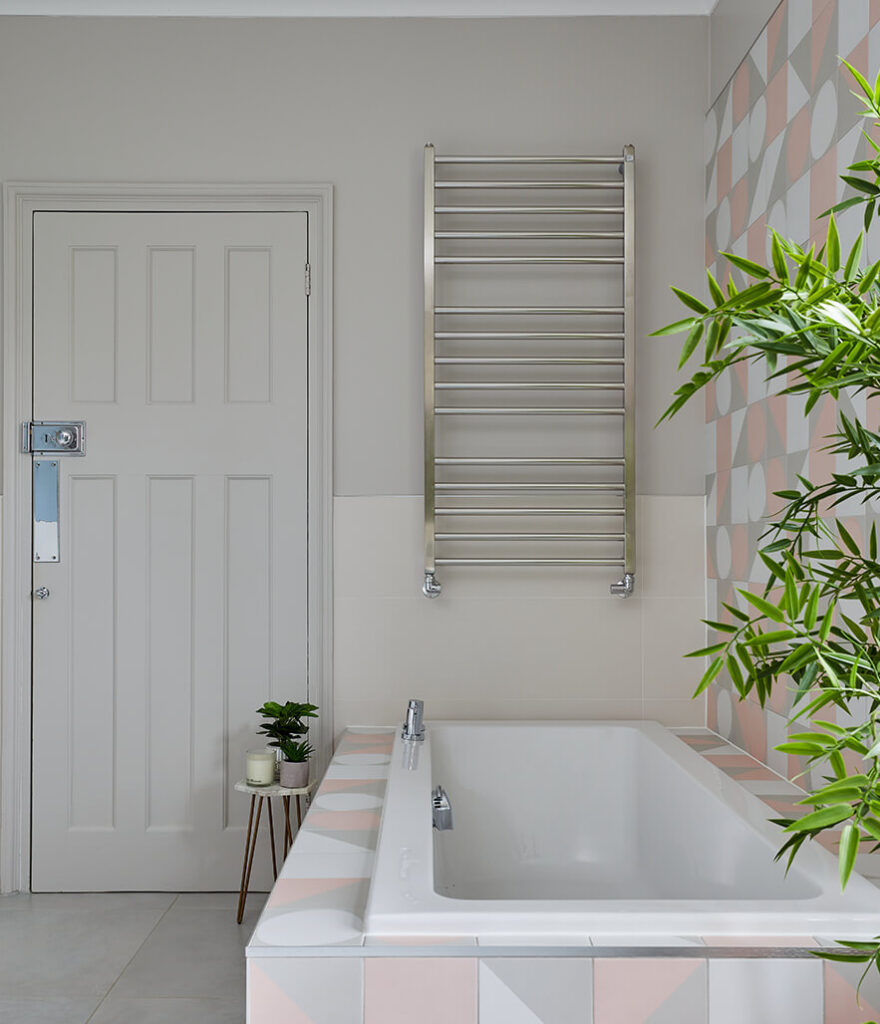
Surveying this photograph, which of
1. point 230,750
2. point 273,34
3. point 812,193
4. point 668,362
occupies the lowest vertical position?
point 230,750

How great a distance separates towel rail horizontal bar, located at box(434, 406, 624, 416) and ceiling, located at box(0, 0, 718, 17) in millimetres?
1177

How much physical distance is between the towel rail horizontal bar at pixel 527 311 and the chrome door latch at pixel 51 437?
1133 millimetres

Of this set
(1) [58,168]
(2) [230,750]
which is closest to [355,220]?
(1) [58,168]

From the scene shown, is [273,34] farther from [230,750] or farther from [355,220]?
[230,750]

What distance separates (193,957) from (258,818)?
395 millimetres

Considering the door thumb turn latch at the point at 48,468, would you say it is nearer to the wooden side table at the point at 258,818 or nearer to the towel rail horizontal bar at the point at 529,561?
the wooden side table at the point at 258,818

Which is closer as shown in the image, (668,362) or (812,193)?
(812,193)

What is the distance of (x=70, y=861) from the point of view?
9.55ft

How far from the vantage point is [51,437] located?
2.93m

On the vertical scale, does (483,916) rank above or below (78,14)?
below

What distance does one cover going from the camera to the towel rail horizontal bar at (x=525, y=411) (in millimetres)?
2822

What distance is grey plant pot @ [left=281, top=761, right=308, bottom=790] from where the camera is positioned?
2.69 metres

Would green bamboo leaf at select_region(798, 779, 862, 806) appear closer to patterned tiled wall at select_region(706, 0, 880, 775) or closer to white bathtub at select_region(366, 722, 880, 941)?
white bathtub at select_region(366, 722, 880, 941)

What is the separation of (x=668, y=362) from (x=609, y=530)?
54 cm
